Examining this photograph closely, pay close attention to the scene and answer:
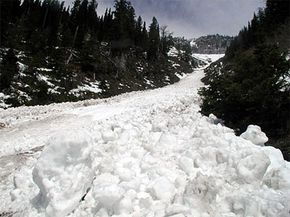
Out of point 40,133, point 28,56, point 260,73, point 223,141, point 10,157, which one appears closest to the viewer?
point 223,141

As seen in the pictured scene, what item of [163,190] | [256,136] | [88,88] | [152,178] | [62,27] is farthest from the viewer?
[62,27]

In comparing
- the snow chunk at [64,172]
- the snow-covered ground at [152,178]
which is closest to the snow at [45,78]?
the snow-covered ground at [152,178]

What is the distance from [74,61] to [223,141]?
3863cm

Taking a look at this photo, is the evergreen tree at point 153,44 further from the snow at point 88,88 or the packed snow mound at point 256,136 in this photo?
the packed snow mound at point 256,136

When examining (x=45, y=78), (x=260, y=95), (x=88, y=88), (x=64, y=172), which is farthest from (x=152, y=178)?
(x=88, y=88)

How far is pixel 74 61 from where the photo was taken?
4428cm

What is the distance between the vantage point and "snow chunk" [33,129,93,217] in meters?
6.59

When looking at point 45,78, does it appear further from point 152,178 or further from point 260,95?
point 152,178

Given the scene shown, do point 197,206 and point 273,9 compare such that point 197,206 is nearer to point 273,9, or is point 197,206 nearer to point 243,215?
point 243,215

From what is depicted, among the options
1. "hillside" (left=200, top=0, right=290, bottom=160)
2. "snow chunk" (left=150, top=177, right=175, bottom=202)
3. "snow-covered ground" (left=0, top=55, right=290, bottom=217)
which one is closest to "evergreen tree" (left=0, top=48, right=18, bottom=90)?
"hillside" (left=200, top=0, right=290, bottom=160)

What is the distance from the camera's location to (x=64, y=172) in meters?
6.88

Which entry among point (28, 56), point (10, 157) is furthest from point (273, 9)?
point (10, 157)

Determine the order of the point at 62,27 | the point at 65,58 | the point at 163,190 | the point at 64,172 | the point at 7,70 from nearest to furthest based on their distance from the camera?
the point at 163,190, the point at 64,172, the point at 7,70, the point at 65,58, the point at 62,27

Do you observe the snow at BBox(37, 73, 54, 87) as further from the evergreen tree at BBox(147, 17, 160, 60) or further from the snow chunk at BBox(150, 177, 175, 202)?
the evergreen tree at BBox(147, 17, 160, 60)
